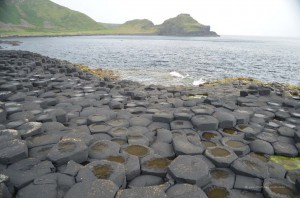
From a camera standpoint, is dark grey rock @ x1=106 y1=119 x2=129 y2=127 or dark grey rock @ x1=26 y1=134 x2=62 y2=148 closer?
dark grey rock @ x1=26 y1=134 x2=62 y2=148

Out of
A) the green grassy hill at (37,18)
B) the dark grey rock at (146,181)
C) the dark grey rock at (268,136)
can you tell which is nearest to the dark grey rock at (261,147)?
the dark grey rock at (268,136)

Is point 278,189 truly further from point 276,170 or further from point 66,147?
point 66,147

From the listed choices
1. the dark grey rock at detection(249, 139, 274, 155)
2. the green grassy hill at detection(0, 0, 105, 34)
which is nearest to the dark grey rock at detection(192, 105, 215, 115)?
the dark grey rock at detection(249, 139, 274, 155)

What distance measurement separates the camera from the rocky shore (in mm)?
4223

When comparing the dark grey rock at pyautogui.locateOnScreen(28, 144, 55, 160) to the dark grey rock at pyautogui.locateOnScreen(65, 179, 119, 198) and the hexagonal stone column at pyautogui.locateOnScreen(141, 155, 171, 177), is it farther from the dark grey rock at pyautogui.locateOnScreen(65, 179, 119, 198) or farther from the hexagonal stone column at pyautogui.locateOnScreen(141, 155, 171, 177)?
the hexagonal stone column at pyautogui.locateOnScreen(141, 155, 171, 177)

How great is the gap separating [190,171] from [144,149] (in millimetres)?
1523

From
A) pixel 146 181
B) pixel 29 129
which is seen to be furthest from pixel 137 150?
pixel 29 129

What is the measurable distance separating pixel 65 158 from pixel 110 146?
114cm

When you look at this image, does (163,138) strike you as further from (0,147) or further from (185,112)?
(0,147)

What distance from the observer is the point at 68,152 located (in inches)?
197

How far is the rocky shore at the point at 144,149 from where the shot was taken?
422 centimetres

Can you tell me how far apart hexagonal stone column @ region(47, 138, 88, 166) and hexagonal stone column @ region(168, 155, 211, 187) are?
203cm

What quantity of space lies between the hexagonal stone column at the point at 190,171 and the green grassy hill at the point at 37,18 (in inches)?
5097

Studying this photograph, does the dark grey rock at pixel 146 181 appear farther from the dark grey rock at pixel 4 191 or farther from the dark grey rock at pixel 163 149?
the dark grey rock at pixel 4 191
